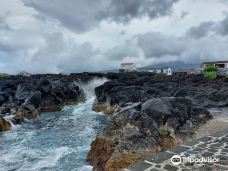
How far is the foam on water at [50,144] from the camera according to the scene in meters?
15.8

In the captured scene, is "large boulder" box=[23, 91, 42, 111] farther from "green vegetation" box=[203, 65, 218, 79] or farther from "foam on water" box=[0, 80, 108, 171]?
"green vegetation" box=[203, 65, 218, 79]

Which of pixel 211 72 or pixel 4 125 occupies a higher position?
pixel 211 72

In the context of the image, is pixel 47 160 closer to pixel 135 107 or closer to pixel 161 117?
pixel 135 107

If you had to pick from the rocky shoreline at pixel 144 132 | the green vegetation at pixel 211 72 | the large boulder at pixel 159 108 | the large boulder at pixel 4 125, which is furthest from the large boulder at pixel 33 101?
the green vegetation at pixel 211 72

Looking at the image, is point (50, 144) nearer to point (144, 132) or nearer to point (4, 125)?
point (4, 125)

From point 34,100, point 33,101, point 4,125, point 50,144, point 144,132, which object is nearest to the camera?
point 144,132

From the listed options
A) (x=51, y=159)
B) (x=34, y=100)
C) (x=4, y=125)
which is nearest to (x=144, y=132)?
(x=51, y=159)

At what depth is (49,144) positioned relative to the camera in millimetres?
20156

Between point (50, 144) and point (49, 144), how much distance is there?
7 centimetres

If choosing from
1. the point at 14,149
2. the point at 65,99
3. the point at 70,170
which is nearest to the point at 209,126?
the point at 70,170

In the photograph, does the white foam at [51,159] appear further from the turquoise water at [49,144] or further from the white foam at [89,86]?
the white foam at [89,86]

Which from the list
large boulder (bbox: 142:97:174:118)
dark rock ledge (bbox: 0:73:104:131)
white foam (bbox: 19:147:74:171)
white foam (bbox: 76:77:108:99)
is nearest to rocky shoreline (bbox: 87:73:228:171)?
large boulder (bbox: 142:97:174:118)

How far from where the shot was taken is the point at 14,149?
19234mm

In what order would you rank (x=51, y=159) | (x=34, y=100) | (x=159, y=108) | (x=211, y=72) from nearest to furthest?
(x=159, y=108), (x=51, y=159), (x=34, y=100), (x=211, y=72)
